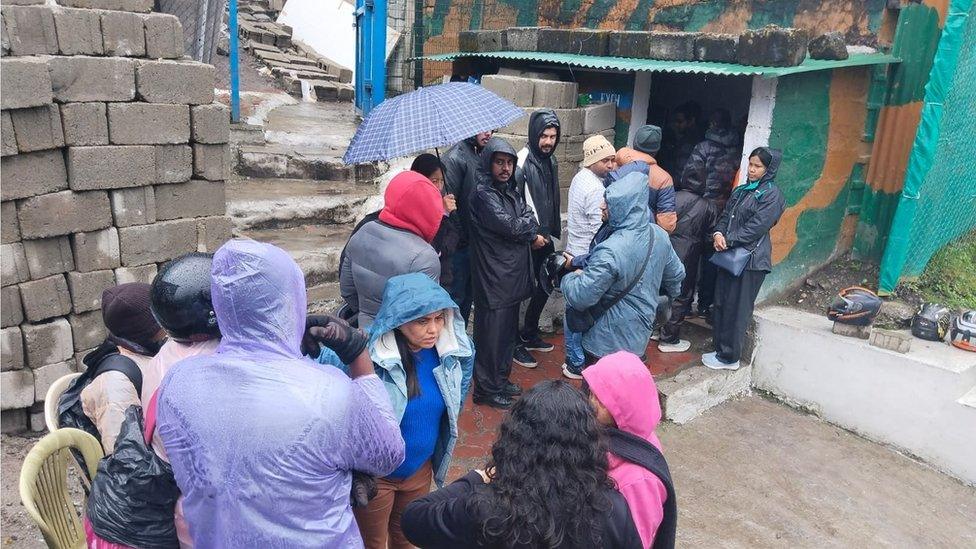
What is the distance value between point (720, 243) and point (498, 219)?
1.91 meters

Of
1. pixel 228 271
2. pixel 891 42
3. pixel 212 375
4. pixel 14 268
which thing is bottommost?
pixel 14 268

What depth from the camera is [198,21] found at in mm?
6629

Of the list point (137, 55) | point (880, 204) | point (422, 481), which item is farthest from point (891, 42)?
point (137, 55)

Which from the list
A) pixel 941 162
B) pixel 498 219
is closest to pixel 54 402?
pixel 498 219

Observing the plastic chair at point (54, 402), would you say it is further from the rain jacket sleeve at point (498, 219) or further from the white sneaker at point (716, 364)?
the white sneaker at point (716, 364)

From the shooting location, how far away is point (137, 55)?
14.7 feet

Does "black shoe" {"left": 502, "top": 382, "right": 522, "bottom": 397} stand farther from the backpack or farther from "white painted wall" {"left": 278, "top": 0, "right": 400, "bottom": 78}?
"white painted wall" {"left": 278, "top": 0, "right": 400, "bottom": 78}

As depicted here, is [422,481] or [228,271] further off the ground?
[228,271]

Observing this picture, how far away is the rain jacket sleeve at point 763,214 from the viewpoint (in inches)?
200

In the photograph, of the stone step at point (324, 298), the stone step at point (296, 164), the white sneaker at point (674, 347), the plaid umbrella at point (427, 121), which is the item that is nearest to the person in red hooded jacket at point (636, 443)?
the plaid umbrella at point (427, 121)

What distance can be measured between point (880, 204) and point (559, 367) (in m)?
3.46

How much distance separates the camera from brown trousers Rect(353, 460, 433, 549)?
9.32ft

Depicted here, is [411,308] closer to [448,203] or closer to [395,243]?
[395,243]

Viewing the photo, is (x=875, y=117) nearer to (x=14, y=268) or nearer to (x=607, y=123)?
(x=607, y=123)
